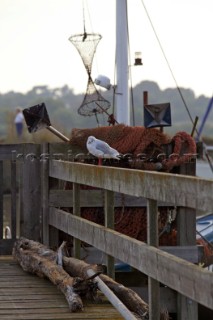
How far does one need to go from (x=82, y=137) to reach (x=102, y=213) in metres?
0.83

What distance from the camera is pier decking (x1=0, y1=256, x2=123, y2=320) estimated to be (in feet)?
21.7

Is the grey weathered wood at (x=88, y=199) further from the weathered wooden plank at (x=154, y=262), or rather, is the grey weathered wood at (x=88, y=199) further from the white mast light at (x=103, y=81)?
the white mast light at (x=103, y=81)

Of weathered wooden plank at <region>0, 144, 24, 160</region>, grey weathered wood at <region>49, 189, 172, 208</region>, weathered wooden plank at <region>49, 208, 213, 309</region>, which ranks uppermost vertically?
weathered wooden plank at <region>0, 144, 24, 160</region>

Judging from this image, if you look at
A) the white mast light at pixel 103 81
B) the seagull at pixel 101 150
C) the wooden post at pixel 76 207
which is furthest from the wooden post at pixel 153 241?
the white mast light at pixel 103 81

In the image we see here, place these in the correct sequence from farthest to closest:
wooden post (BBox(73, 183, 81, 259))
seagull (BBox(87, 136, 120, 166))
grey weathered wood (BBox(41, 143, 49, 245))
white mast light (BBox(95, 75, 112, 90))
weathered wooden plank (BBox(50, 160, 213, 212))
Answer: white mast light (BBox(95, 75, 112, 90)), grey weathered wood (BBox(41, 143, 49, 245)), seagull (BBox(87, 136, 120, 166)), wooden post (BBox(73, 183, 81, 259)), weathered wooden plank (BBox(50, 160, 213, 212))

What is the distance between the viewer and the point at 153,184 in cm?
604

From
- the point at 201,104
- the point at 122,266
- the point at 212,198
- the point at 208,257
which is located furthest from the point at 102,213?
the point at 201,104

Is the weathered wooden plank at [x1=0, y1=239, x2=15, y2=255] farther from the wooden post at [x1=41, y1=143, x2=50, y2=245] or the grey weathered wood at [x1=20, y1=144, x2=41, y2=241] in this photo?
the wooden post at [x1=41, y1=143, x2=50, y2=245]

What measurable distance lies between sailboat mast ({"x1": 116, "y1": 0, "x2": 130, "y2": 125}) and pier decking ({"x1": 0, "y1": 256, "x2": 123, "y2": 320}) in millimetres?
7192

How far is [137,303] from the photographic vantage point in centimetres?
664

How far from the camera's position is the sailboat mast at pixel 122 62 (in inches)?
602

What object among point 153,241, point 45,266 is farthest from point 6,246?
point 153,241

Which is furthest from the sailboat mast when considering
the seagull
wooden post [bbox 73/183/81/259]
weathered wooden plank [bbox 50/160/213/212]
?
weathered wooden plank [bbox 50/160/213/212]

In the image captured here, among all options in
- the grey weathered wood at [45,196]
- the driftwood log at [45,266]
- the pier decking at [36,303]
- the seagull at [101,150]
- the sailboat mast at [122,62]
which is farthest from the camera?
the sailboat mast at [122,62]
